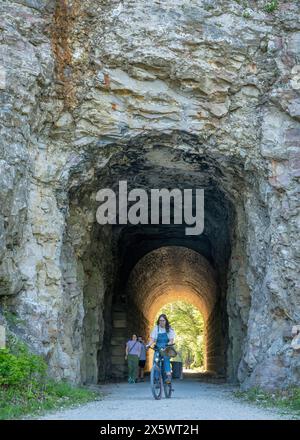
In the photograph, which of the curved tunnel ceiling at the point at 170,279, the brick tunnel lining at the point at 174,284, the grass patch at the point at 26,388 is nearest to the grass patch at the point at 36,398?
the grass patch at the point at 26,388

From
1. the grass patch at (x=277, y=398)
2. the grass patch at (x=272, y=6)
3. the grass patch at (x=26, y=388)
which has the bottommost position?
the grass patch at (x=277, y=398)

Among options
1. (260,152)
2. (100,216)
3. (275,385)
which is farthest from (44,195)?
(275,385)

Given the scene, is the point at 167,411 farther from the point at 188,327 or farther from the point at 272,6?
the point at 188,327

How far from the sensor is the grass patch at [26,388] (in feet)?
26.9

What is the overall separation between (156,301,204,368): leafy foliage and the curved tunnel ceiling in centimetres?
1076

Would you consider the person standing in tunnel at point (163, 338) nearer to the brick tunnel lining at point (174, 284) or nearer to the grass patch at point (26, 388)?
A: the grass patch at point (26, 388)

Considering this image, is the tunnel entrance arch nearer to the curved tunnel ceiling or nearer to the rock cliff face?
the rock cliff face

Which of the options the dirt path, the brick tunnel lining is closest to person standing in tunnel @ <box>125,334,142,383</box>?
the brick tunnel lining

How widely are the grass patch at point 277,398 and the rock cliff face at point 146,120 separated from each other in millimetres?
435

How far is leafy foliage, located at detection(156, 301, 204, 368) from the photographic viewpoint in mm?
44562

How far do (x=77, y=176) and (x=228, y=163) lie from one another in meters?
3.38

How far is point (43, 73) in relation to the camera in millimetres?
11914
